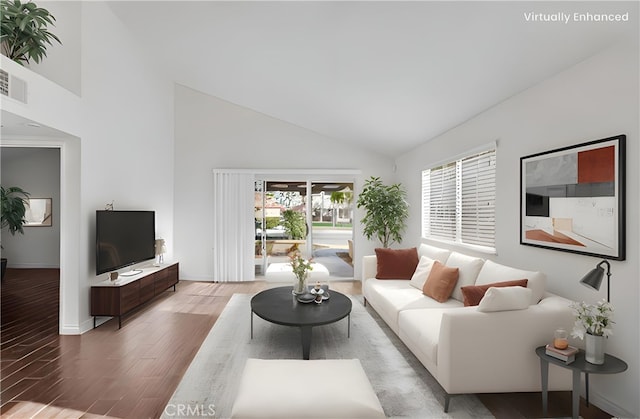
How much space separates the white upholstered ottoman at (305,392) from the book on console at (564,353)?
1180 mm

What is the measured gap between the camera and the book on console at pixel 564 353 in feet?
6.72

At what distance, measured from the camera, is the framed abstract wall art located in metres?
2.24

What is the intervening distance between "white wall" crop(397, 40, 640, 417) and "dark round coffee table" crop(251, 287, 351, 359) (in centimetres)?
173

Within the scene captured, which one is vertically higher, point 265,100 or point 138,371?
point 265,100

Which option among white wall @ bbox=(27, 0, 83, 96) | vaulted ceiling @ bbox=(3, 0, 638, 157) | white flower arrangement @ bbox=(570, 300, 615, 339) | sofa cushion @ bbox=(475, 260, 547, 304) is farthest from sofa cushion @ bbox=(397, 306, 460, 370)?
white wall @ bbox=(27, 0, 83, 96)

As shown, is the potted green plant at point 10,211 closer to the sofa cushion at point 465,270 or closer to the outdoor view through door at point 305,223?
the outdoor view through door at point 305,223

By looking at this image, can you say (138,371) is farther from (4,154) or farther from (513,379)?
(4,154)

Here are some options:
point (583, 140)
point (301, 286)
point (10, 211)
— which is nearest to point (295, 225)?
point (301, 286)

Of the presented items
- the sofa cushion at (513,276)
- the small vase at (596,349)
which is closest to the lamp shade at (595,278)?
the small vase at (596,349)

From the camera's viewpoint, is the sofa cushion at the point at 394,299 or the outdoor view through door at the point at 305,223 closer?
the sofa cushion at the point at 394,299

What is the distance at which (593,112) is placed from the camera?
2420mm

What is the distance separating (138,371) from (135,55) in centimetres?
457

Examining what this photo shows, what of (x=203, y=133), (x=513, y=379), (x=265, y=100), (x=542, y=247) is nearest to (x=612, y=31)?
(x=542, y=247)

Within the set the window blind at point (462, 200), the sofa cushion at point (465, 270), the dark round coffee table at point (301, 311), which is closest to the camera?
the dark round coffee table at point (301, 311)
